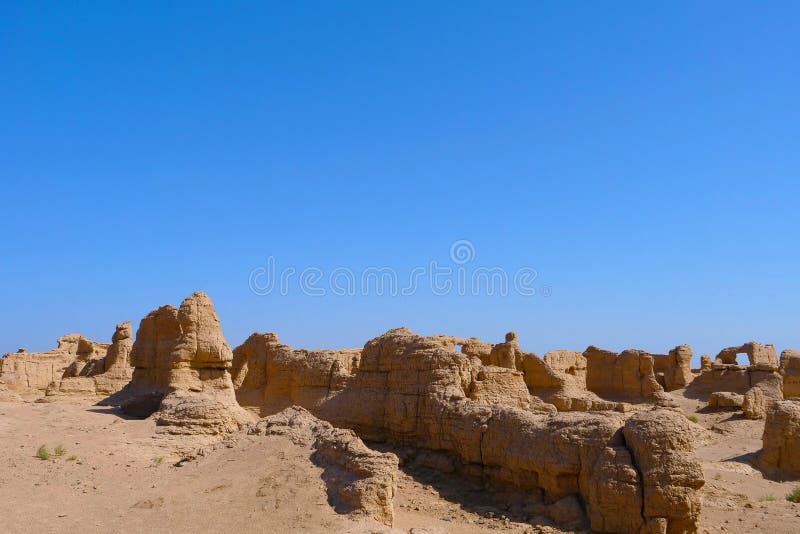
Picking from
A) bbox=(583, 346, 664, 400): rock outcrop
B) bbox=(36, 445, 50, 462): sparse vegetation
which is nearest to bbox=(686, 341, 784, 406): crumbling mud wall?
bbox=(583, 346, 664, 400): rock outcrop

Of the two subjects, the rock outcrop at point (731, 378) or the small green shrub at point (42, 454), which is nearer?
the small green shrub at point (42, 454)

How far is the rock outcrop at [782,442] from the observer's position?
48.2 ft

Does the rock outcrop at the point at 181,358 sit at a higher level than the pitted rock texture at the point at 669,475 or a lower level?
higher

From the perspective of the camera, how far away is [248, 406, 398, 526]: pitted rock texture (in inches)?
337

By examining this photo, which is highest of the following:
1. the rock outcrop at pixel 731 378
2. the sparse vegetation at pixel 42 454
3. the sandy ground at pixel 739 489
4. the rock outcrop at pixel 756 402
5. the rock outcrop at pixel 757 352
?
the rock outcrop at pixel 757 352

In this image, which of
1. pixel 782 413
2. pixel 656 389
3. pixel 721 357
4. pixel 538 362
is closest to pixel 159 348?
pixel 538 362

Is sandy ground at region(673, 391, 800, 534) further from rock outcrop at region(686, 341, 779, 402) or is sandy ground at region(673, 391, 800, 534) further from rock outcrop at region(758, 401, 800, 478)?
rock outcrop at region(686, 341, 779, 402)

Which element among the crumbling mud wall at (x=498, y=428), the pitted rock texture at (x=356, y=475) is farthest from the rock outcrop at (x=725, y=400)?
the pitted rock texture at (x=356, y=475)

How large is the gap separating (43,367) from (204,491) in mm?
20287

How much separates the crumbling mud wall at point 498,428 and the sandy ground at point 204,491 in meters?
0.72

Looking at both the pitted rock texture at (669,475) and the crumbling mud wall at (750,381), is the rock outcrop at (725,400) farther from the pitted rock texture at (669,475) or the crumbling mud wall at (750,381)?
the pitted rock texture at (669,475)

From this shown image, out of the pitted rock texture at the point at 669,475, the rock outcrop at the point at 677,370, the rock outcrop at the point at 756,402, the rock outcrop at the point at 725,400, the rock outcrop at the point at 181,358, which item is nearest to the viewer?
the pitted rock texture at the point at 669,475

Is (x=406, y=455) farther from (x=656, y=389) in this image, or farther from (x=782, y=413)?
(x=656, y=389)

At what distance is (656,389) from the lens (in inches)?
1022
